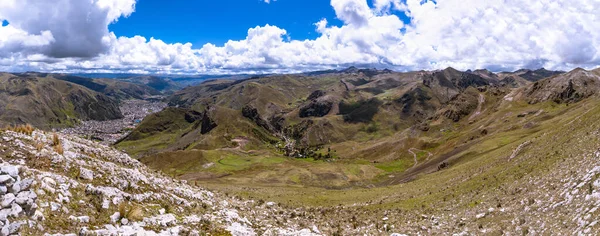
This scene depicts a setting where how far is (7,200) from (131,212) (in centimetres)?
546

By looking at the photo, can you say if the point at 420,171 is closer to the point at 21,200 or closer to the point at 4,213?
the point at 21,200

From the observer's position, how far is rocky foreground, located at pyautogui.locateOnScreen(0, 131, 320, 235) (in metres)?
13.5

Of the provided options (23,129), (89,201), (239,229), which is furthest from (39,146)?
(239,229)

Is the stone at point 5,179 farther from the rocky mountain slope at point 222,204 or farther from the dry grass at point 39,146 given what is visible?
the dry grass at point 39,146

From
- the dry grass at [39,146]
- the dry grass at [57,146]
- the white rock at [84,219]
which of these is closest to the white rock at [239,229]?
the white rock at [84,219]

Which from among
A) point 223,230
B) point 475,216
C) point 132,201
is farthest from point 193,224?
point 475,216

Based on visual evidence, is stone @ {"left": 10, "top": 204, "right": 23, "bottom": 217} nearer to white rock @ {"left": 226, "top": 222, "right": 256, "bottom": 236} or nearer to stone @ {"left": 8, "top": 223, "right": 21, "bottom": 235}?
stone @ {"left": 8, "top": 223, "right": 21, "bottom": 235}

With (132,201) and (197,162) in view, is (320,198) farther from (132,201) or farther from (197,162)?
(197,162)

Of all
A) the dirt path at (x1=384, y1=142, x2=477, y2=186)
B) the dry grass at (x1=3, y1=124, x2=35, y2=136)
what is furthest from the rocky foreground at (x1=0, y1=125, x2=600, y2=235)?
the dirt path at (x1=384, y1=142, x2=477, y2=186)

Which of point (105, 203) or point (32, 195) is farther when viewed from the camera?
point (105, 203)

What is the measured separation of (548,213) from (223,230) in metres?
22.0

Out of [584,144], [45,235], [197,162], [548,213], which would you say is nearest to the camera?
[45,235]

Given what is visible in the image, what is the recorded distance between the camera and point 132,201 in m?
19.7

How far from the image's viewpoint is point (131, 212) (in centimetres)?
1716
